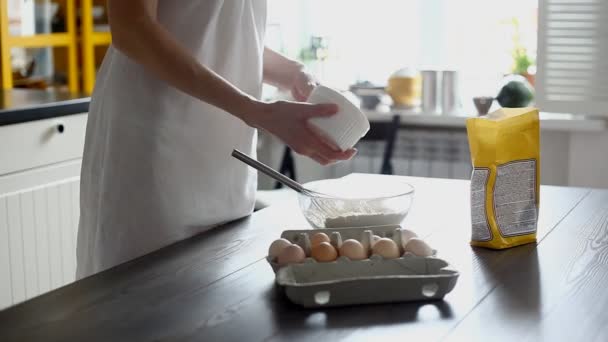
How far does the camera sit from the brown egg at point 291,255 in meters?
1.23

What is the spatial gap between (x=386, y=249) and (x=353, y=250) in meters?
0.04

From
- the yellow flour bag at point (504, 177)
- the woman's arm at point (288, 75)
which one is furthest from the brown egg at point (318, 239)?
the woman's arm at point (288, 75)

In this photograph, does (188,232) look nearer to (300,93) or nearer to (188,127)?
(188,127)

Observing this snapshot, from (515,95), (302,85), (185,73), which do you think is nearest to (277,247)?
(185,73)

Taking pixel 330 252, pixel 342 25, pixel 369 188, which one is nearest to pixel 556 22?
pixel 342 25

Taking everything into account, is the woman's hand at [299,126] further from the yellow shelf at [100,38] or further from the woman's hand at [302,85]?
the yellow shelf at [100,38]

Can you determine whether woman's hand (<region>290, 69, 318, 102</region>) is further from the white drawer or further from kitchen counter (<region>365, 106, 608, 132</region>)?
kitchen counter (<region>365, 106, 608, 132</region>)

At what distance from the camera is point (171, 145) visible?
1.59 metres

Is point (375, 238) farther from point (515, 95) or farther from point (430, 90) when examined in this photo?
point (430, 90)

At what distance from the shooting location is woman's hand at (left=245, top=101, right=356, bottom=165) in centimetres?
138

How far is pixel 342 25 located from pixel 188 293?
316 cm

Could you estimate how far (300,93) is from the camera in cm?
172

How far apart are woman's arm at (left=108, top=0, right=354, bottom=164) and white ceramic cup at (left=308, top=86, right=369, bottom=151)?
0.05 feet

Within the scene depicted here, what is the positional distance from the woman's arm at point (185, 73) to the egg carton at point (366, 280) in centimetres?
23
